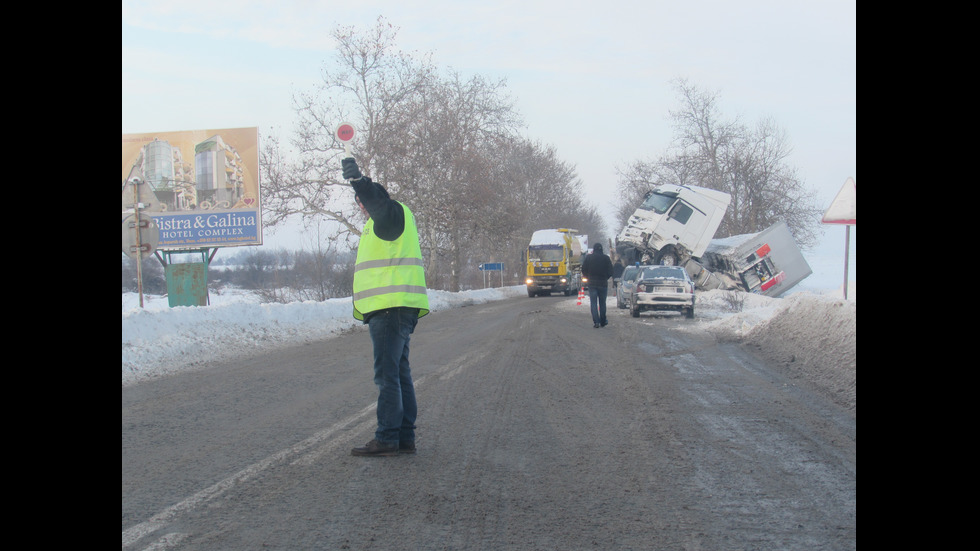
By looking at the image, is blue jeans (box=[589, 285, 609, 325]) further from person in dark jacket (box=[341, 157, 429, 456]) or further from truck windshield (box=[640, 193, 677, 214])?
truck windshield (box=[640, 193, 677, 214])

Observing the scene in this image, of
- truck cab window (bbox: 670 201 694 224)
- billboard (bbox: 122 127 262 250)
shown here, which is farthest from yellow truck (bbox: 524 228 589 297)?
billboard (bbox: 122 127 262 250)

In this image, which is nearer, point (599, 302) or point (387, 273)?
point (387, 273)

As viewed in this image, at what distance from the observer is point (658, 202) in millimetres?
29484

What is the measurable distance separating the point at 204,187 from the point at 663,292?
65.5 ft

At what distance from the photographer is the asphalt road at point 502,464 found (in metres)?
3.58

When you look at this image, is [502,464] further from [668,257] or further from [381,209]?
[668,257]

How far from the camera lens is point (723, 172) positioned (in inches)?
1929

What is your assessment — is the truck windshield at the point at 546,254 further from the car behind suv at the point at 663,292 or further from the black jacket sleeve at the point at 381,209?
the black jacket sleeve at the point at 381,209

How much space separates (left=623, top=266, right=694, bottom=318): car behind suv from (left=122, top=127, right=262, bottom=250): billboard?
16.7 m

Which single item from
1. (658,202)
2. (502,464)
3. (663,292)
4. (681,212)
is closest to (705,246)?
(681,212)
